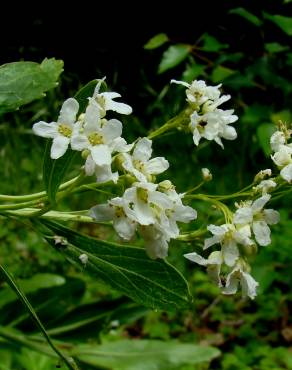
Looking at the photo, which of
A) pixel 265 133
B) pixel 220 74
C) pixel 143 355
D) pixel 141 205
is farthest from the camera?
pixel 220 74

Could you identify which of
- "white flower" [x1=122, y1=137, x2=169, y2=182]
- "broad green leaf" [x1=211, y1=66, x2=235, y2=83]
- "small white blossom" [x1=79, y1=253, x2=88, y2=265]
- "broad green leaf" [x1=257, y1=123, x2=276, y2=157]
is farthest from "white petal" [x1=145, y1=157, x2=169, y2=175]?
"broad green leaf" [x1=211, y1=66, x2=235, y2=83]

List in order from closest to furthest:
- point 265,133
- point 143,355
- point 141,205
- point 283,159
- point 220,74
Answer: point 141,205
point 283,159
point 143,355
point 265,133
point 220,74

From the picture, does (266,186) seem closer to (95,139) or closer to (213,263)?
(213,263)

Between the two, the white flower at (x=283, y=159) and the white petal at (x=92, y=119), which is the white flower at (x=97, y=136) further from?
the white flower at (x=283, y=159)

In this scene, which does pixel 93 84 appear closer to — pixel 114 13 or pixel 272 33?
pixel 272 33

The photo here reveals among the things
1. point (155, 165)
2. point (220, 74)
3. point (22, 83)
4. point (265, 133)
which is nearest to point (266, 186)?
point (155, 165)

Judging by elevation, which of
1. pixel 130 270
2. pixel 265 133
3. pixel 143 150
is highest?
pixel 143 150
